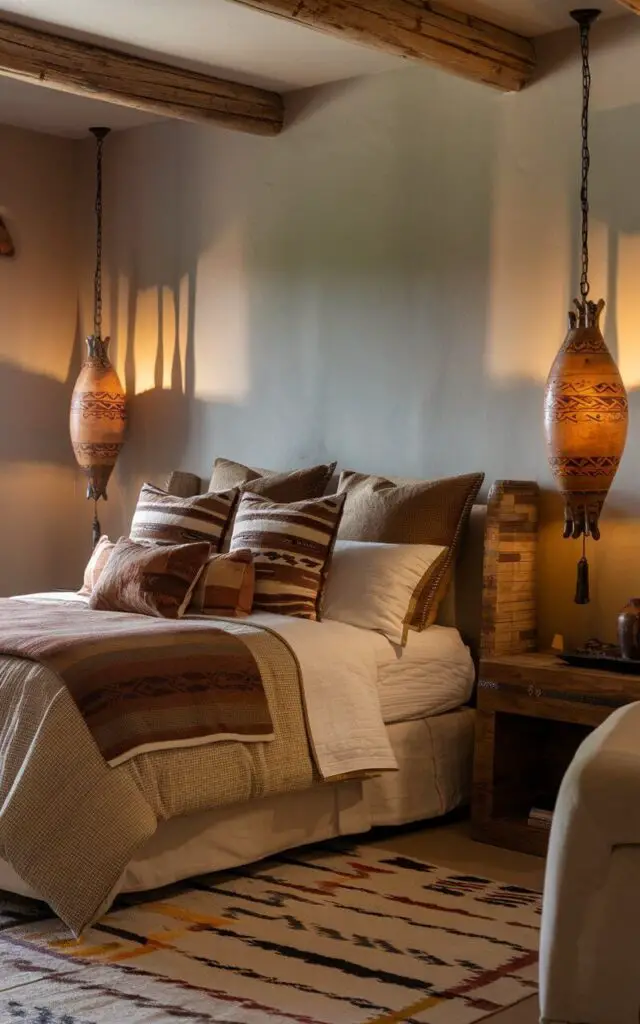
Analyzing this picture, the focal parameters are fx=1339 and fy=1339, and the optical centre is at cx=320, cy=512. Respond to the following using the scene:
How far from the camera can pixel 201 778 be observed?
3564 mm

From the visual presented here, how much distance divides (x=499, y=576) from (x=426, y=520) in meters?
0.33

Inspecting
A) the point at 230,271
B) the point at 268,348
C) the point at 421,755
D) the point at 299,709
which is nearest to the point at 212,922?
the point at 299,709

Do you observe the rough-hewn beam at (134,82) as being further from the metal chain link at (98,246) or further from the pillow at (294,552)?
the pillow at (294,552)

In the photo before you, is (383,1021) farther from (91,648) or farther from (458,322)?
(458,322)

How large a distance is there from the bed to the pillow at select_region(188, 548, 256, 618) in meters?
0.24

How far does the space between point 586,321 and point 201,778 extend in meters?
1.90

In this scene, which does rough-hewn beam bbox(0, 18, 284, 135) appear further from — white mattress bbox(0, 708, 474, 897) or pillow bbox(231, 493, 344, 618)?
white mattress bbox(0, 708, 474, 897)

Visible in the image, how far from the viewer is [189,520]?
484cm

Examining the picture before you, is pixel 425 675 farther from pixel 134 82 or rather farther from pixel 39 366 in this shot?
pixel 39 366

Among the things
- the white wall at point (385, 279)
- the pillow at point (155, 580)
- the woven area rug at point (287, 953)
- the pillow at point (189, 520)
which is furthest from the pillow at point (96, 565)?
the woven area rug at point (287, 953)

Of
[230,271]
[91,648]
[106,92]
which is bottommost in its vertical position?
[91,648]

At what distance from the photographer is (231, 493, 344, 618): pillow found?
14.4 ft

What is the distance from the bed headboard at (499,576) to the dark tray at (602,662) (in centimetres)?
28

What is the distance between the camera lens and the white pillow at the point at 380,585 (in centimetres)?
435
